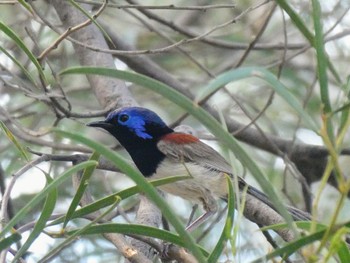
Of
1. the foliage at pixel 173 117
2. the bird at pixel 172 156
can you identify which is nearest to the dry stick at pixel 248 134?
the foliage at pixel 173 117

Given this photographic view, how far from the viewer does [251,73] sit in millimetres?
1777

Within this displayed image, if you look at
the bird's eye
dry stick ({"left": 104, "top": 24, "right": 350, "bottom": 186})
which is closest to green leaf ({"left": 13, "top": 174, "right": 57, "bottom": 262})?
the bird's eye

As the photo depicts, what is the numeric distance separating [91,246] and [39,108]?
46.4 inches

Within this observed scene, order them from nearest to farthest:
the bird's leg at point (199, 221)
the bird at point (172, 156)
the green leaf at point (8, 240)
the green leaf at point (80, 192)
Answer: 1. the green leaf at point (8, 240)
2. the green leaf at point (80, 192)
3. the bird's leg at point (199, 221)
4. the bird at point (172, 156)

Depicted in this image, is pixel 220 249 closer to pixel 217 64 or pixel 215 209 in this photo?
pixel 215 209

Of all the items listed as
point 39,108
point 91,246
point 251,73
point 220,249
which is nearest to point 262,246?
point 91,246

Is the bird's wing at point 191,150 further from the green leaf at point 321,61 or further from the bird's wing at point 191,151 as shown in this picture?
the green leaf at point 321,61

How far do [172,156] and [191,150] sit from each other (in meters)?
0.12

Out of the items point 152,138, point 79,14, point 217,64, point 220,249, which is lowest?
point 220,249

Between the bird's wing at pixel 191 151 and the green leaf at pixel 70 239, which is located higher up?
the bird's wing at pixel 191 151

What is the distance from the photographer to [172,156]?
411 cm

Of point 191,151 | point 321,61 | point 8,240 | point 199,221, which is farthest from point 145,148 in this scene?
Result: point 321,61

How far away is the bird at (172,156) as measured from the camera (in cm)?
403

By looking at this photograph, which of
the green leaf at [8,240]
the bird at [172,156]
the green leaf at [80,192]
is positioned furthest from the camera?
the bird at [172,156]
